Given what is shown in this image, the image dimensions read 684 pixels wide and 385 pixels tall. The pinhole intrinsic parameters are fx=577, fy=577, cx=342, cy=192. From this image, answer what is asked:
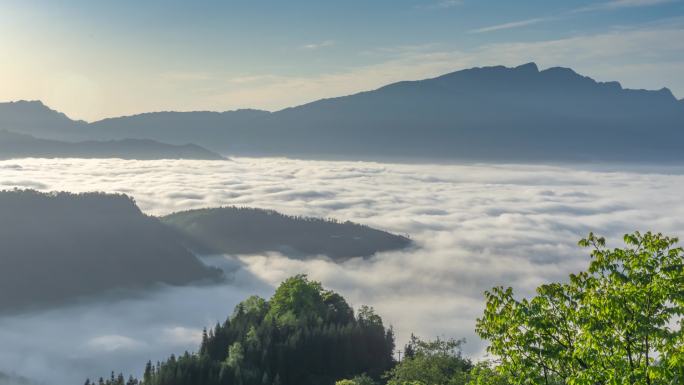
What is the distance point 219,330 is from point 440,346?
90.3 meters

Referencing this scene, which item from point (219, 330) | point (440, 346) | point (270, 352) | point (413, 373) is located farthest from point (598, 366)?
point (219, 330)

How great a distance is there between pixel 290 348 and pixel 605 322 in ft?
397

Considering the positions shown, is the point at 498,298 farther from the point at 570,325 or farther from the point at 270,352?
the point at 270,352

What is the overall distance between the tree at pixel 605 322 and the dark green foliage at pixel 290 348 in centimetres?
10668

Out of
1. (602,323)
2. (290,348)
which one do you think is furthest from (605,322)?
(290,348)

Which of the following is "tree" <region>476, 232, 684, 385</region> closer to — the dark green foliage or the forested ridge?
the forested ridge

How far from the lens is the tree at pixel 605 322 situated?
2597 cm

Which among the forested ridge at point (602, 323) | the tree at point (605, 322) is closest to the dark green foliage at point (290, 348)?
the forested ridge at point (602, 323)

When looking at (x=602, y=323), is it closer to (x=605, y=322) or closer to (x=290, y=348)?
(x=605, y=322)

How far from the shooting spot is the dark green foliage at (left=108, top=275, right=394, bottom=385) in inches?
5379

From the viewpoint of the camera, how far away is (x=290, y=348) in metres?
142

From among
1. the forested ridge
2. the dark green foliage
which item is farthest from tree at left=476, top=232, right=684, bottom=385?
the dark green foliage

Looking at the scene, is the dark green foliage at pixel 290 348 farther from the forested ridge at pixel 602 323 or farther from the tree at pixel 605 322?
the tree at pixel 605 322

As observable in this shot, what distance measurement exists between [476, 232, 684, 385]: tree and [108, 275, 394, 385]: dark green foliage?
107 meters
